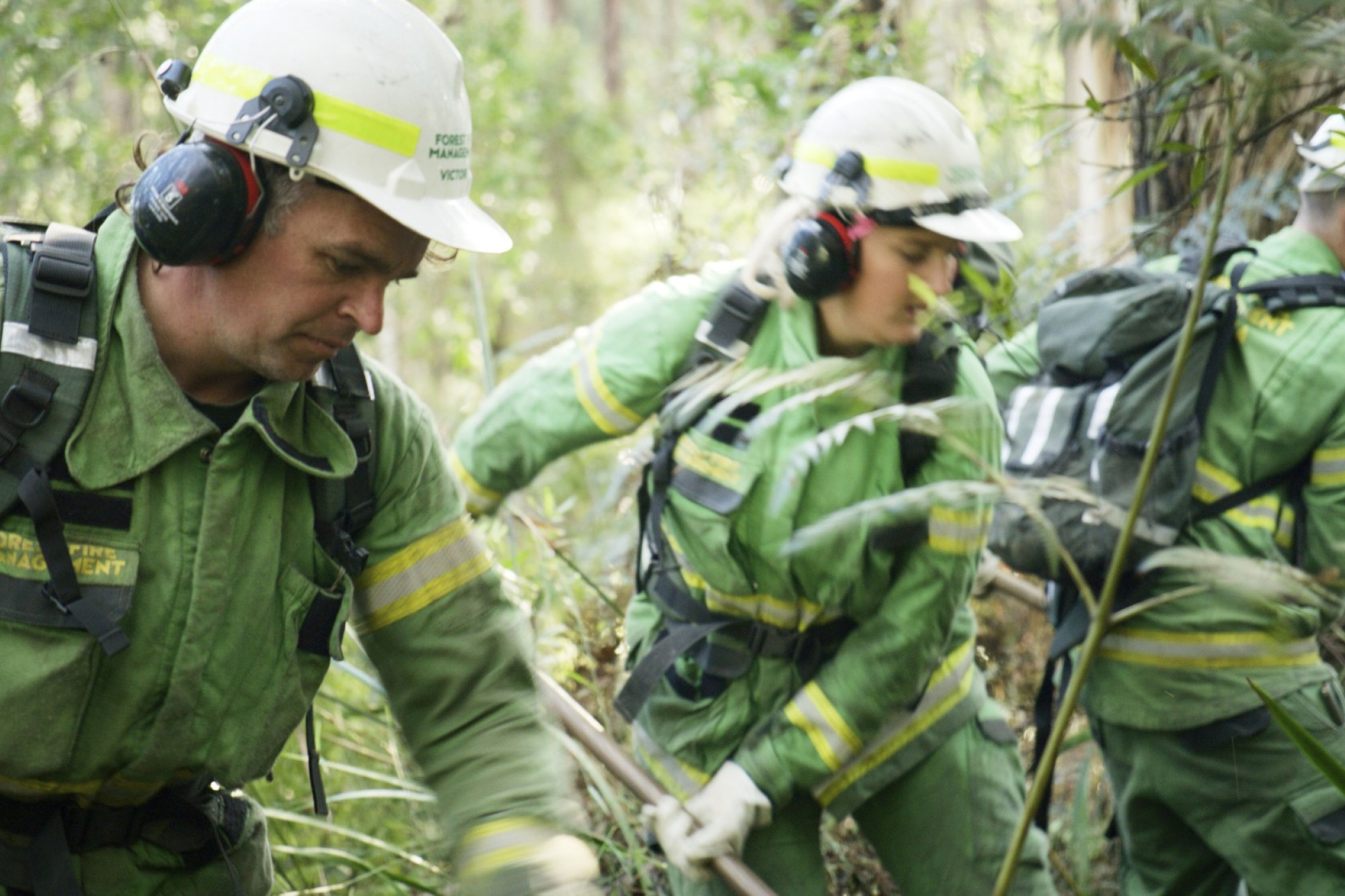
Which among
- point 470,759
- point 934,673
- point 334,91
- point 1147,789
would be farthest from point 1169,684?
point 334,91

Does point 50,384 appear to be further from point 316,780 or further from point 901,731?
point 901,731

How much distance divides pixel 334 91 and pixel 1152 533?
2.23 meters

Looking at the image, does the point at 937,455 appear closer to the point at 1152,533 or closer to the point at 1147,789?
the point at 1152,533

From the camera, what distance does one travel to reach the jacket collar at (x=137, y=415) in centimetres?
184

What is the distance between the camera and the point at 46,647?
179 cm

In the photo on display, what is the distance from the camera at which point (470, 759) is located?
6.95 ft

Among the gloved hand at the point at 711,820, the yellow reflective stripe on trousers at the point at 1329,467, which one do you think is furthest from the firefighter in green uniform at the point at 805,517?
the yellow reflective stripe on trousers at the point at 1329,467

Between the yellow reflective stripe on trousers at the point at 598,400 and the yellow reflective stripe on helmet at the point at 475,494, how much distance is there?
353 millimetres

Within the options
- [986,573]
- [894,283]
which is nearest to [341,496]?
[894,283]

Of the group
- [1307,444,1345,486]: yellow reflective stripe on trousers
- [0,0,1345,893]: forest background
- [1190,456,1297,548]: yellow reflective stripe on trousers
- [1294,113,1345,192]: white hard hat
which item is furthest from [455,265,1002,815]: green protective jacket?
[1294,113,1345,192]: white hard hat

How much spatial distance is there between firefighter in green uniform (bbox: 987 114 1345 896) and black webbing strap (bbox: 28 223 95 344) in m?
2.24

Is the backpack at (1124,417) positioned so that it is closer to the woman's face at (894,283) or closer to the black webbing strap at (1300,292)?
the black webbing strap at (1300,292)

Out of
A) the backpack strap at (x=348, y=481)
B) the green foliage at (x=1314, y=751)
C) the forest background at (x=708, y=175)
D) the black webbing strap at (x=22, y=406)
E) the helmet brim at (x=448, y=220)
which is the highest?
the helmet brim at (x=448, y=220)

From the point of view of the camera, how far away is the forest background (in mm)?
2098
